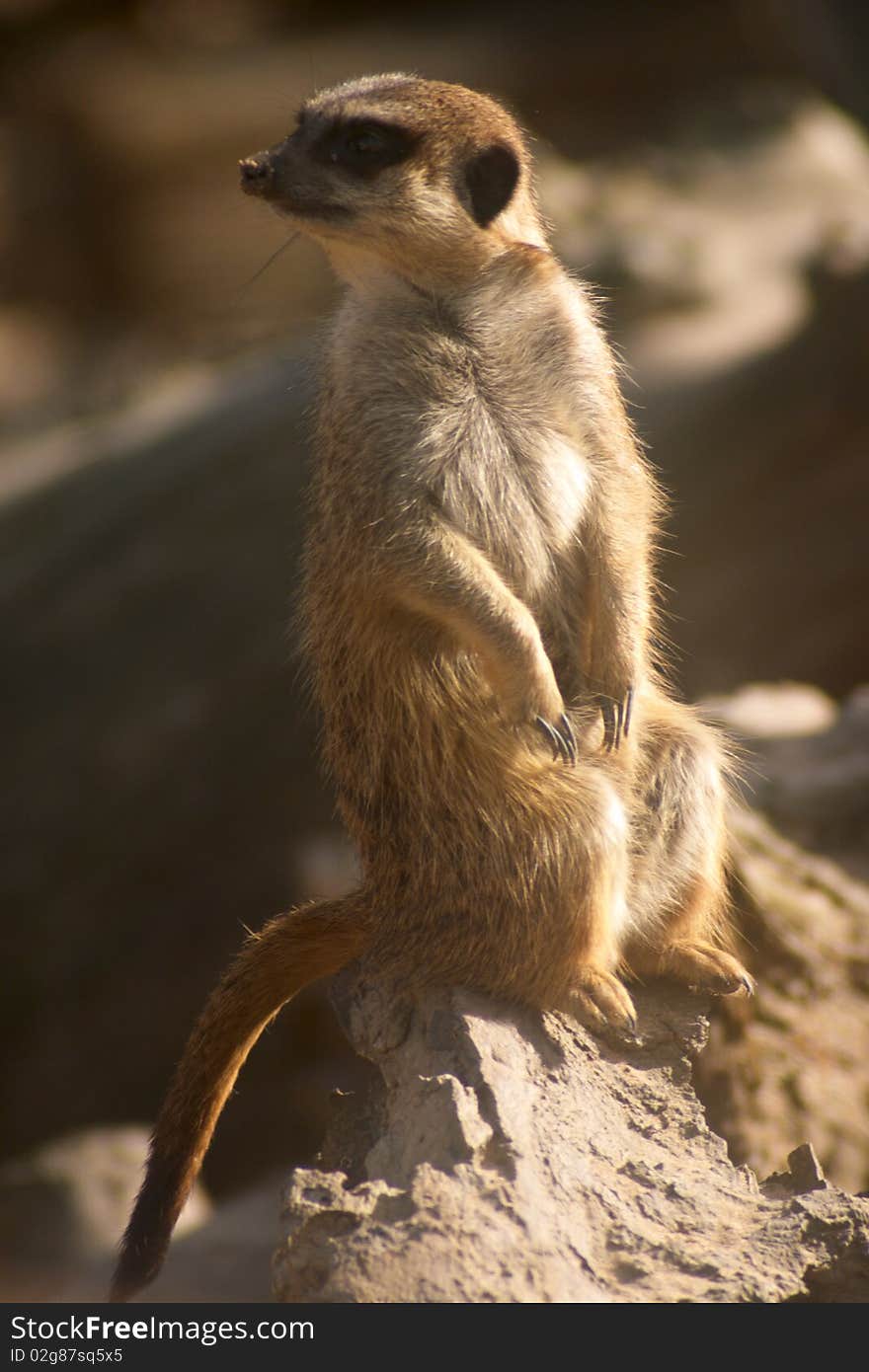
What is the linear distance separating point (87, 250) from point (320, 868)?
235 inches

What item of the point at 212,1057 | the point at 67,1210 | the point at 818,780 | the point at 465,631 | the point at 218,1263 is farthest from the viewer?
the point at 67,1210

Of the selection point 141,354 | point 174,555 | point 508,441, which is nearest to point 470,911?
point 508,441

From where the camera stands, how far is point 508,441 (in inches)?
93.7

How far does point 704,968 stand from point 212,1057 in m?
0.80

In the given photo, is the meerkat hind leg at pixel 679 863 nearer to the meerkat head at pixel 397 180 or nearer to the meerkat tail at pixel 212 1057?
the meerkat tail at pixel 212 1057

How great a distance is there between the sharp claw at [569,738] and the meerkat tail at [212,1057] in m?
0.42

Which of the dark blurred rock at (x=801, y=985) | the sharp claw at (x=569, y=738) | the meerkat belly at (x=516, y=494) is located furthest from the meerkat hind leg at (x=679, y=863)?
the dark blurred rock at (x=801, y=985)

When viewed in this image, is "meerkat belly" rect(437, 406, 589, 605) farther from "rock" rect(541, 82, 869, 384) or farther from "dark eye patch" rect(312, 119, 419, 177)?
"rock" rect(541, 82, 869, 384)

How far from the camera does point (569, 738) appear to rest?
2.33m

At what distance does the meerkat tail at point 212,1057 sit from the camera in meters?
2.36

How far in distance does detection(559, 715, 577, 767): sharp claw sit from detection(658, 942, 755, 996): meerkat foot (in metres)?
0.40

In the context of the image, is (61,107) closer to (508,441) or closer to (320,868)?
(320,868)

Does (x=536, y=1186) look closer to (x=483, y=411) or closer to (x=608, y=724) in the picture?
(x=608, y=724)

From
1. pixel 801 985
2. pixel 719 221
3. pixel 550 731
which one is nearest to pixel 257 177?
pixel 550 731
